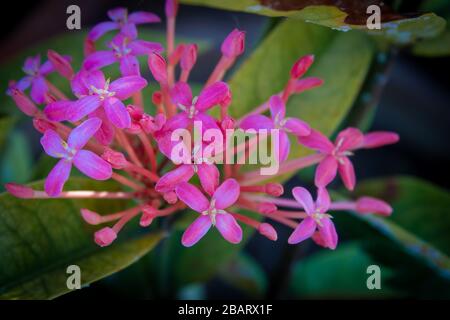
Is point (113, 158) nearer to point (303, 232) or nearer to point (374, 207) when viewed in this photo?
point (303, 232)

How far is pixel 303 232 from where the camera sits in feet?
1.94

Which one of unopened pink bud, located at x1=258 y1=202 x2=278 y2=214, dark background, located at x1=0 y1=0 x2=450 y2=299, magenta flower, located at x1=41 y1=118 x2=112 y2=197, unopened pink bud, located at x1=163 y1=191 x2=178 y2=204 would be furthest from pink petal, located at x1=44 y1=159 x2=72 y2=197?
dark background, located at x1=0 y1=0 x2=450 y2=299

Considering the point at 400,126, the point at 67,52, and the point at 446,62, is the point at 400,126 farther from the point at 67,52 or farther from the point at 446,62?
the point at 67,52

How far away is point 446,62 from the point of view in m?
1.63

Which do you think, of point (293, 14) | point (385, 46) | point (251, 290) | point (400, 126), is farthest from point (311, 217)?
point (400, 126)

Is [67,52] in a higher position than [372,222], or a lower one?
higher

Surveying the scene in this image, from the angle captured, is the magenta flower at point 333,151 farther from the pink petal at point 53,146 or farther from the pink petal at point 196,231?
the pink petal at point 53,146

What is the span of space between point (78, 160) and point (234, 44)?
8.6 inches

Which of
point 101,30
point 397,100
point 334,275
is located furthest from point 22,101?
point 397,100

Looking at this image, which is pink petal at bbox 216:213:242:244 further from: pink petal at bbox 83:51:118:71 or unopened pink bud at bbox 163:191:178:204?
pink petal at bbox 83:51:118:71

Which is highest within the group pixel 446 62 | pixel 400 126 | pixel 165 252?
pixel 446 62

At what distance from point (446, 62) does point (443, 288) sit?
88 cm

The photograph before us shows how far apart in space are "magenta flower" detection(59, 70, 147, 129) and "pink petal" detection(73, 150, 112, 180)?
0.04 m

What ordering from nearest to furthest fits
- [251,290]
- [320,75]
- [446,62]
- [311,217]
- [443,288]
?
1. [311,217]
2. [320,75]
3. [443,288]
4. [251,290]
5. [446,62]
